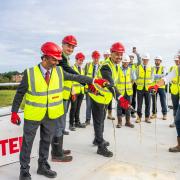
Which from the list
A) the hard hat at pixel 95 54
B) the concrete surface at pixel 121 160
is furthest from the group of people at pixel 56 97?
the hard hat at pixel 95 54

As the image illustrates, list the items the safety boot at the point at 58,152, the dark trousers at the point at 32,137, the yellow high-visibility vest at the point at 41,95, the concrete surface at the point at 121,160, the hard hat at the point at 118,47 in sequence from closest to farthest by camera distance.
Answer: the yellow high-visibility vest at the point at 41,95, the dark trousers at the point at 32,137, the concrete surface at the point at 121,160, the safety boot at the point at 58,152, the hard hat at the point at 118,47

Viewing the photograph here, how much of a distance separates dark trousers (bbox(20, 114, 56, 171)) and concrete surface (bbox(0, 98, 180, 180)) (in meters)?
0.31

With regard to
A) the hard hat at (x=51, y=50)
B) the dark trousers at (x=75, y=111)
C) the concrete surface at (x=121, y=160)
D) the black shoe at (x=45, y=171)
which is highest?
the hard hat at (x=51, y=50)

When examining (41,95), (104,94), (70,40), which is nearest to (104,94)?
(104,94)

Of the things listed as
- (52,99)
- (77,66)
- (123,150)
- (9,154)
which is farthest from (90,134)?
(52,99)

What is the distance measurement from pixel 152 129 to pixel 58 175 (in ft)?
11.4

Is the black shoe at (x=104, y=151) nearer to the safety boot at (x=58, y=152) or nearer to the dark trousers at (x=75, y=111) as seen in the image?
the safety boot at (x=58, y=152)

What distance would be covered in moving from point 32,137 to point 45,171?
1.76ft

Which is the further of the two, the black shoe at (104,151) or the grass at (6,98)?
the grass at (6,98)

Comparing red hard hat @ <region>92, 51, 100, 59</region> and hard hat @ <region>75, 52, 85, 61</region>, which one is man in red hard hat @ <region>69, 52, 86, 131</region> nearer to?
hard hat @ <region>75, 52, 85, 61</region>

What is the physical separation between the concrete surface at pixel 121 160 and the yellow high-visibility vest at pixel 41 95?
0.88 m

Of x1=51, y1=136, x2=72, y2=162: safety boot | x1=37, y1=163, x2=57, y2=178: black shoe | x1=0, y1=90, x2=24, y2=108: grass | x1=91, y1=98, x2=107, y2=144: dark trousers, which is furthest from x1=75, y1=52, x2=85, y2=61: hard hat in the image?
x1=37, y1=163, x2=57, y2=178: black shoe

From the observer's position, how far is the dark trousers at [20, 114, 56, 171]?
12.5ft

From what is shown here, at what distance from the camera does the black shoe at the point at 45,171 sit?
403 cm
